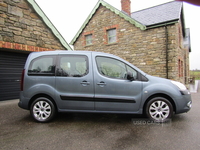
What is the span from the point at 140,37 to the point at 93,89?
816 centimetres

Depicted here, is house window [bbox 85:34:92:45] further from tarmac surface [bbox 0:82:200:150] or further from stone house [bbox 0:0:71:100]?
tarmac surface [bbox 0:82:200:150]

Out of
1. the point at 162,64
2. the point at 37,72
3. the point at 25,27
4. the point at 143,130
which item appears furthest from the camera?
the point at 162,64

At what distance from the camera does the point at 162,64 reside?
913 cm

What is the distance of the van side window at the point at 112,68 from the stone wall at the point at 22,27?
4.39m

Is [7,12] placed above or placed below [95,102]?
above

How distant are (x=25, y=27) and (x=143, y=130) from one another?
6559mm

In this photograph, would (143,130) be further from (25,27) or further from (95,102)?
(25,27)

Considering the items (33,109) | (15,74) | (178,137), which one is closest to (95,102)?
(33,109)

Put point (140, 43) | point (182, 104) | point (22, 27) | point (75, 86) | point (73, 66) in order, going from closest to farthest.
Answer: point (182, 104) < point (75, 86) < point (73, 66) < point (22, 27) < point (140, 43)

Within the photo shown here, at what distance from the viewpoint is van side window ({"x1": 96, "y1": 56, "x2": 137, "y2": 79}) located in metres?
3.44

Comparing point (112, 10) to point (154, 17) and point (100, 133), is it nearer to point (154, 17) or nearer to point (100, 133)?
point (154, 17)

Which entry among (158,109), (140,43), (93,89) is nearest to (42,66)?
(93,89)

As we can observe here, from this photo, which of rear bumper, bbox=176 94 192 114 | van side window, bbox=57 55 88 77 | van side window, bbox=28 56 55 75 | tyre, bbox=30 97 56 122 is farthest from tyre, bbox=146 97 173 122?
van side window, bbox=28 56 55 75

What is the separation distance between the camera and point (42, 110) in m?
3.46
